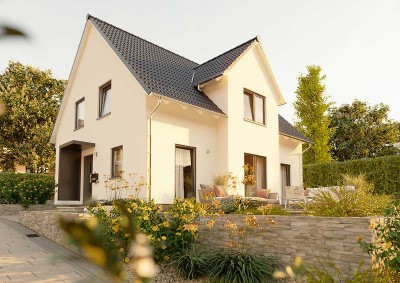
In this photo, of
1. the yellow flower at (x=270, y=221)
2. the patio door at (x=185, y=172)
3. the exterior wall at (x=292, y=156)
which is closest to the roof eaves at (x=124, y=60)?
the patio door at (x=185, y=172)

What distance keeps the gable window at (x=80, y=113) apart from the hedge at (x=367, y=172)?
11.3 m

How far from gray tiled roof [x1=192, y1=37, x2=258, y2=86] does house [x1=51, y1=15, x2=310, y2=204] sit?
0.07 meters

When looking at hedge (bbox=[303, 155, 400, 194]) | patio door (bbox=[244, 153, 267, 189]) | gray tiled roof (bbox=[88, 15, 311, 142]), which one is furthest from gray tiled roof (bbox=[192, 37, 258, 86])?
hedge (bbox=[303, 155, 400, 194])

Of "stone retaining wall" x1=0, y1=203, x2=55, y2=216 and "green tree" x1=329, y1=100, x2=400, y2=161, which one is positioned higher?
"green tree" x1=329, y1=100, x2=400, y2=161

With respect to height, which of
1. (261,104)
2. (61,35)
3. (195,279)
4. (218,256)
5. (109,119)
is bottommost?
(195,279)

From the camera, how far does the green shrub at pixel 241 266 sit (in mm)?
5492

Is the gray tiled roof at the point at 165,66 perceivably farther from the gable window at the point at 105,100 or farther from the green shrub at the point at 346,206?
the green shrub at the point at 346,206

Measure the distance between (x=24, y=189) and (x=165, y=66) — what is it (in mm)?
7746

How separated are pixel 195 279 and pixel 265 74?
11612 millimetres

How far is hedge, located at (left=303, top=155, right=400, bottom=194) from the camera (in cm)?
1675

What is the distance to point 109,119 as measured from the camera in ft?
44.0

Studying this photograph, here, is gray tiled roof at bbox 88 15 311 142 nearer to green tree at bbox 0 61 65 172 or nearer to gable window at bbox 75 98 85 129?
gable window at bbox 75 98 85 129

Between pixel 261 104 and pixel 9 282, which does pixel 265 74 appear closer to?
pixel 261 104

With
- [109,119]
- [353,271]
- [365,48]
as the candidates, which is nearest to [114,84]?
[109,119]
